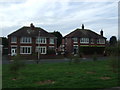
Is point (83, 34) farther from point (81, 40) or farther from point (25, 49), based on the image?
point (25, 49)

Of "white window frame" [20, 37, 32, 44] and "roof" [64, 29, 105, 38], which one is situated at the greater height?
"roof" [64, 29, 105, 38]

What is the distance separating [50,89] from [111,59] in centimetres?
643

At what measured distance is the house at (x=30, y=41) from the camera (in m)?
55.8

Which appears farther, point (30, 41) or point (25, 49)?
point (30, 41)

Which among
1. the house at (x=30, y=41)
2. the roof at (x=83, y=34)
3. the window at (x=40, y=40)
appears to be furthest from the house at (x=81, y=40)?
the window at (x=40, y=40)

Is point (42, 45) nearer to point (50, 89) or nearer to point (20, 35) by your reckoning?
point (20, 35)

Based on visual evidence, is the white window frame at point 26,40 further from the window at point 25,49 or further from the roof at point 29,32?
the window at point 25,49

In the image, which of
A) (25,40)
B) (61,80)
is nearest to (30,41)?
(25,40)

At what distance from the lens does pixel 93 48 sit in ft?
170

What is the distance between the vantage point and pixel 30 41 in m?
57.3

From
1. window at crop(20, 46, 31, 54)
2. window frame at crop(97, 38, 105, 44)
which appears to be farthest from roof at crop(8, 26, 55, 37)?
window frame at crop(97, 38, 105, 44)

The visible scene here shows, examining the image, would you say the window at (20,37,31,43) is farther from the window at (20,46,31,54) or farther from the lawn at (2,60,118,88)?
the lawn at (2,60,118,88)

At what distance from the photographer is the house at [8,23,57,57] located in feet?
183

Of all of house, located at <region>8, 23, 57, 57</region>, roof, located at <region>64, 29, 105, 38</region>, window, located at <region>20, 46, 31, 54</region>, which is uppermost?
roof, located at <region>64, 29, 105, 38</region>
